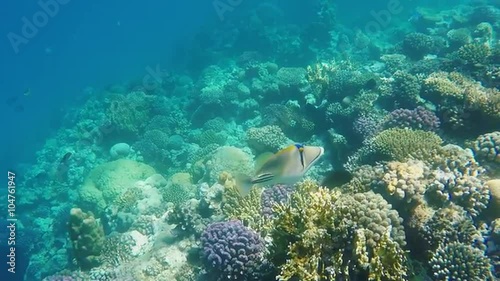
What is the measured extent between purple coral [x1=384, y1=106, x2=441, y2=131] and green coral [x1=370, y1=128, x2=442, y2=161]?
2.51ft

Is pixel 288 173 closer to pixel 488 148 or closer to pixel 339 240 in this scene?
pixel 339 240

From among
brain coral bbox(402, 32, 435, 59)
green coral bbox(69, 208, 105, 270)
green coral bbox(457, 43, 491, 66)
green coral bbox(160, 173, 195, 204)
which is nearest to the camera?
green coral bbox(69, 208, 105, 270)

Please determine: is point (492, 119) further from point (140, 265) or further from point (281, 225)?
point (140, 265)

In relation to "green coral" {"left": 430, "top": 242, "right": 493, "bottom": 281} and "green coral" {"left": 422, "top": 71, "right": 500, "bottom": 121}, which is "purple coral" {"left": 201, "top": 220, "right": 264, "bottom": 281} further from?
"green coral" {"left": 422, "top": 71, "right": 500, "bottom": 121}

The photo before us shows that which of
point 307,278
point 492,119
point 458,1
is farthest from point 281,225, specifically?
point 458,1

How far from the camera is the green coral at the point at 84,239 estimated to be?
22.3ft

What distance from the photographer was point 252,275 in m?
4.07

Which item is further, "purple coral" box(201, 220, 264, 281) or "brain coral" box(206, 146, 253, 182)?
"brain coral" box(206, 146, 253, 182)

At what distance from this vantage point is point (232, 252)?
14.3 ft

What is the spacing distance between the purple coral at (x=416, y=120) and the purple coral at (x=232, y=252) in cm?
391

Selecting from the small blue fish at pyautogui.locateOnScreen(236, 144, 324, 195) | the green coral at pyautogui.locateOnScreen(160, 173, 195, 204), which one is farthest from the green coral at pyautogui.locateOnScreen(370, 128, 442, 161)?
the green coral at pyautogui.locateOnScreen(160, 173, 195, 204)

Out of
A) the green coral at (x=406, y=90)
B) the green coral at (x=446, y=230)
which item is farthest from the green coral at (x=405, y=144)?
the green coral at (x=406, y=90)

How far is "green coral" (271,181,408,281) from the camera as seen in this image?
9.78 ft

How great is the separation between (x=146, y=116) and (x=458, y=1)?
3705 cm
